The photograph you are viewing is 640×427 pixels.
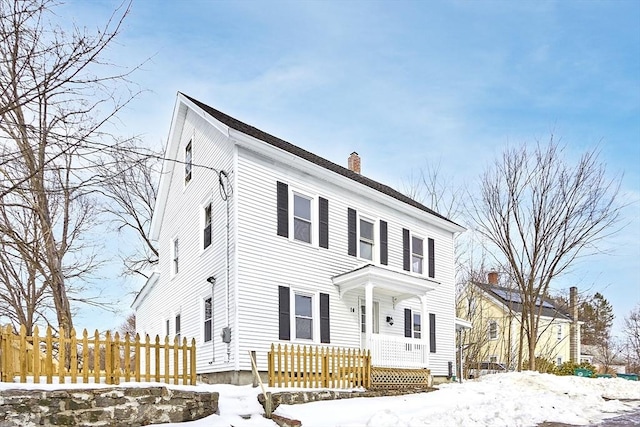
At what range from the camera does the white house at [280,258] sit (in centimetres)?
1423

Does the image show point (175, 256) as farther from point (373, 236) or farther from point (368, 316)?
point (368, 316)

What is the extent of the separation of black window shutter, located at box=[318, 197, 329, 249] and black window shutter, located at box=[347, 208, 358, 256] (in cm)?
106

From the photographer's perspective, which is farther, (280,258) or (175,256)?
(175,256)

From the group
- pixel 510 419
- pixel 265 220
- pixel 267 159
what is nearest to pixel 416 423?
pixel 510 419

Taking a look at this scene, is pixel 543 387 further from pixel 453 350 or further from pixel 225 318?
pixel 225 318

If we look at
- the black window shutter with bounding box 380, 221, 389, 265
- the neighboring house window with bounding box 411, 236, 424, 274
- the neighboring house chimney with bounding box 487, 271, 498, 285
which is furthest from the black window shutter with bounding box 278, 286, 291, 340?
the neighboring house chimney with bounding box 487, 271, 498, 285

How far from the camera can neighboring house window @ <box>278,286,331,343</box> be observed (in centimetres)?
1469

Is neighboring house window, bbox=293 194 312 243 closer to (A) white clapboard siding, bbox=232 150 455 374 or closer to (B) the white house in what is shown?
(B) the white house

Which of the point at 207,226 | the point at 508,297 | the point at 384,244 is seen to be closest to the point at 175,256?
the point at 207,226

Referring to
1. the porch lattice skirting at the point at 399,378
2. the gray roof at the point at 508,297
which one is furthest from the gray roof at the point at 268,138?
the gray roof at the point at 508,297

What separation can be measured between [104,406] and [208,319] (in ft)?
21.1

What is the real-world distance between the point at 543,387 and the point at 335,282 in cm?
774

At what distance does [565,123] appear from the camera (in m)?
22.6

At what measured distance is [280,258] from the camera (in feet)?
49.2
